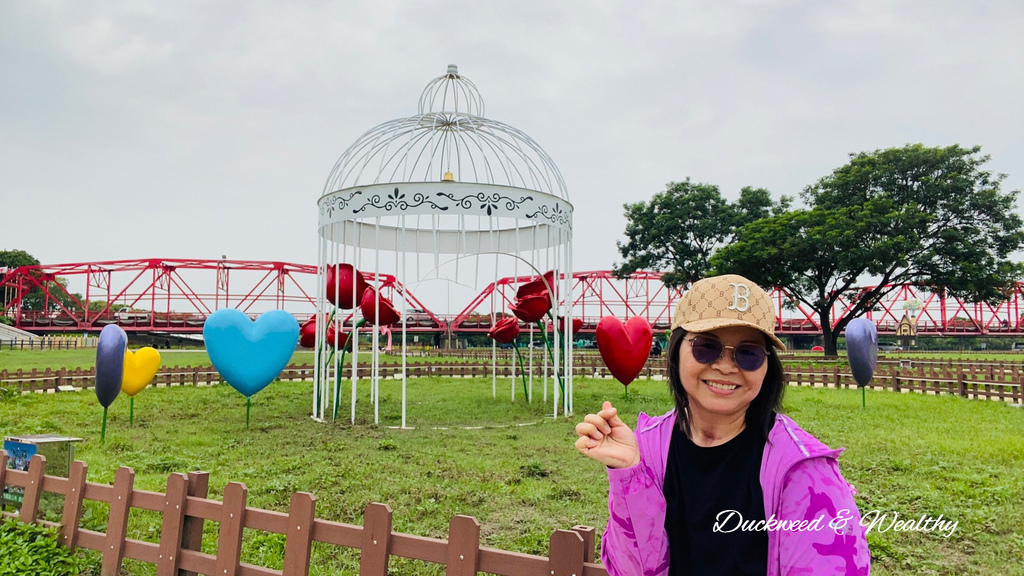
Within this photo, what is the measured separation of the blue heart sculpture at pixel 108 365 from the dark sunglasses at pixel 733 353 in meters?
7.96

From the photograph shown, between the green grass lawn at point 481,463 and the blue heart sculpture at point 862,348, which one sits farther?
the blue heart sculpture at point 862,348

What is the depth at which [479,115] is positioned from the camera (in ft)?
33.3

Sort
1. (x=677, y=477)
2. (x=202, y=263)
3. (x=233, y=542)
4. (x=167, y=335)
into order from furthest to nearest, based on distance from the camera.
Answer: (x=202, y=263) < (x=167, y=335) < (x=233, y=542) < (x=677, y=477)

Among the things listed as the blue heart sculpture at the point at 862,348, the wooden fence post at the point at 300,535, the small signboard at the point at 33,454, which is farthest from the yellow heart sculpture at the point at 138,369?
the blue heart sculpture at the point at 862,348

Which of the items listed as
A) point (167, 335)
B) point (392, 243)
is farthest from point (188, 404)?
point (167, 335)

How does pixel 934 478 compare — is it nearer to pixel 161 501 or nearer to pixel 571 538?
pixel 571 538

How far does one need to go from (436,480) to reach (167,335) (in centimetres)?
5382

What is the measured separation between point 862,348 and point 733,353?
1192 cm

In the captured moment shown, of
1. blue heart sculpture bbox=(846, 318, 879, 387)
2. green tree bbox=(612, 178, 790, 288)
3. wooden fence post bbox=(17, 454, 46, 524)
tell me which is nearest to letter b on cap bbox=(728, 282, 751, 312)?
wooden fence post bbox=(17, 454, 46, 524)

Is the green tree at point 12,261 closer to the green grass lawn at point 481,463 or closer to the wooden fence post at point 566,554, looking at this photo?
the green grass lawn at point 481,463

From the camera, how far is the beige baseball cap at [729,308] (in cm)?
180

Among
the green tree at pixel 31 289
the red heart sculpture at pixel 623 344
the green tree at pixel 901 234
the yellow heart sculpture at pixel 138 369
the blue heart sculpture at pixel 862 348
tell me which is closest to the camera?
the yellow heart sculpture at pixel 138 369

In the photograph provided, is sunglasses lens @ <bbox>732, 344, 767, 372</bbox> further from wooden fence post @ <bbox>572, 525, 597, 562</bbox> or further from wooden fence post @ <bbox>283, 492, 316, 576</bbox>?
wooden fence post @ <bbox>283, 492, 316, 576</bbox>

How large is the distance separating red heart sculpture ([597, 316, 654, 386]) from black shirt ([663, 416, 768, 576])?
9.34 meters
